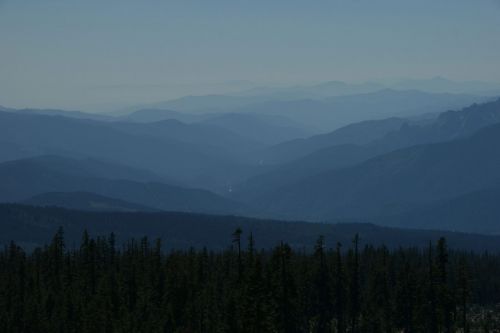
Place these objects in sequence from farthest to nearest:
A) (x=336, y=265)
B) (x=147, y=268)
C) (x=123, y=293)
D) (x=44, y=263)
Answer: (x=44, y=263) < (x=147, y=268) < (x=123, y=293) < (x=336, y=265)

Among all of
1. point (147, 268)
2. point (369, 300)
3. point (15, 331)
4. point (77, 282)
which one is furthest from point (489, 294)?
point (15, 331)

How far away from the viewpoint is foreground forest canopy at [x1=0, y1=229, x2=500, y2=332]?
10200 centimetres

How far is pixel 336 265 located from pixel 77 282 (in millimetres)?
41564

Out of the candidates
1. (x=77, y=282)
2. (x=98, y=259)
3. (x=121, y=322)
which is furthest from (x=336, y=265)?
(x=98, y=259)

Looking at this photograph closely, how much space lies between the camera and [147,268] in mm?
133375

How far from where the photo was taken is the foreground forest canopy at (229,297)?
102000mm

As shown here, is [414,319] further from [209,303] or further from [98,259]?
[98,259]

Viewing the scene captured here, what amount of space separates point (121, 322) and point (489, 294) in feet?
287

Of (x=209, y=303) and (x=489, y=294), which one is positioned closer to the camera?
(x=209, y=303)

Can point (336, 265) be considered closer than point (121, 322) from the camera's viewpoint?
No

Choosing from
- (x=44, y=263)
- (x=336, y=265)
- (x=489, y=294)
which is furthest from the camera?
(x=489, y=294)

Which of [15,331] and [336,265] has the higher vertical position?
[336,265]

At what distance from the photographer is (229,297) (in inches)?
4134

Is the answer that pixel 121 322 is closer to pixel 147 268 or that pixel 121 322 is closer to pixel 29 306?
pixel 29 306
